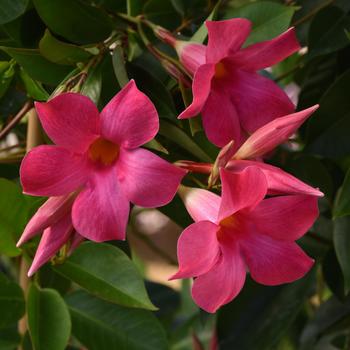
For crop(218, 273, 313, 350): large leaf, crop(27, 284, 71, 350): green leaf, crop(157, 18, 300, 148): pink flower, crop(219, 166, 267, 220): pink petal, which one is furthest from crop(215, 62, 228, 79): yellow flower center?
crop(218, 273, 313, 350): large leaf

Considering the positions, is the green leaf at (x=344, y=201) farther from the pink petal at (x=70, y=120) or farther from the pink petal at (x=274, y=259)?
the pink petal at (x=70, y=120)

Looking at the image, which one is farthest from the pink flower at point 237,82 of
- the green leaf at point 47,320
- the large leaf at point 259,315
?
the large leaf at point 259,315

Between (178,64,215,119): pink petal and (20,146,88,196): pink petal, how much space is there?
77mm

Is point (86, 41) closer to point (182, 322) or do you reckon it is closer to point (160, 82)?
point (160, 82)

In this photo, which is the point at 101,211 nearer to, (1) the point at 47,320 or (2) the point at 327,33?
(1) the point at 47,320

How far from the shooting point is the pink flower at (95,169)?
1.46ft

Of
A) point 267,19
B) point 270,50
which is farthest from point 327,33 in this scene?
point 270,50

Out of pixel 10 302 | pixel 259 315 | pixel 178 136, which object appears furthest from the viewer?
pixel 259 315

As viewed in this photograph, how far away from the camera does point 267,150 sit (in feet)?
1.56

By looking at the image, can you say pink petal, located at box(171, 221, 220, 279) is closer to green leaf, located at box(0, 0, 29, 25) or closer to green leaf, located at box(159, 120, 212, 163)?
green leaf, located at box(159, 120, 212, 163)

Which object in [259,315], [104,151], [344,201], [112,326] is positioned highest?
[104,151]

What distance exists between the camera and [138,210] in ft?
3.39

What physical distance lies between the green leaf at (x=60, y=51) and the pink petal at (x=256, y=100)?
0.11 metres

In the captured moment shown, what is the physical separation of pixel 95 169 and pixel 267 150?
11 centimetres
